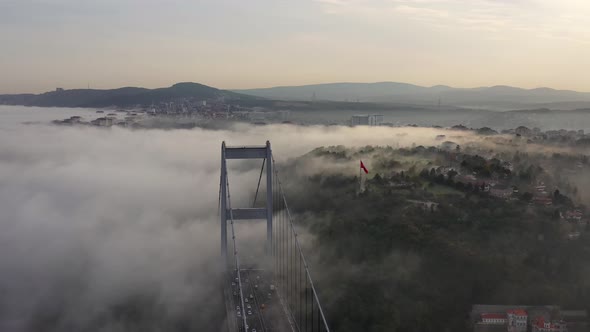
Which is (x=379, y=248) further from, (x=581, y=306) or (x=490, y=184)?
(x=490, y=184)

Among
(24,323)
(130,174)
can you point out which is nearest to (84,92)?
(130,174)

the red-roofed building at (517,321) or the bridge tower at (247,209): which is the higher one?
the bridge tower at (247,209)

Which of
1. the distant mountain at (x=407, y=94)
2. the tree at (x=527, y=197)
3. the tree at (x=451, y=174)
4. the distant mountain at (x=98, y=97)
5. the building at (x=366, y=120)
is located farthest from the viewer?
the building at (x=366, y=120)

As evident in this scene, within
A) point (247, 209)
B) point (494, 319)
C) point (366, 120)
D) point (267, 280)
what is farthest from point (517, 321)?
point (366, 120)

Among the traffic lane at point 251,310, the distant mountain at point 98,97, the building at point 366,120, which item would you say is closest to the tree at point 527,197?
the traffic lane at point 251,310

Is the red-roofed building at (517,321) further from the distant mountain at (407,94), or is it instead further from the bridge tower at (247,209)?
the distant mountain at (407,94)

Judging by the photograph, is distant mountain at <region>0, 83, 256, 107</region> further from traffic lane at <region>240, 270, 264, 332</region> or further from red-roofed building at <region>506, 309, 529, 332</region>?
red-roofed building at <region>506, 309, 529, 332</region>
